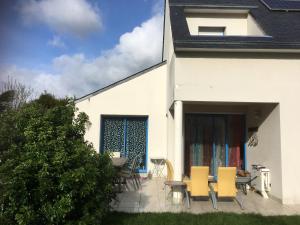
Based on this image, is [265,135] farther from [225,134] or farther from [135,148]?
[135,148]

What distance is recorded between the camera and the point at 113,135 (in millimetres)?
14977

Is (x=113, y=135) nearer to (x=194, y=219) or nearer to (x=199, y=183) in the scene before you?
(x=199, y=183)

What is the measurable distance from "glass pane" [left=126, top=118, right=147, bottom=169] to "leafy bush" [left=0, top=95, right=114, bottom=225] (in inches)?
321

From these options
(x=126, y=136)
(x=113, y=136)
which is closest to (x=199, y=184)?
(x=126, y=136)

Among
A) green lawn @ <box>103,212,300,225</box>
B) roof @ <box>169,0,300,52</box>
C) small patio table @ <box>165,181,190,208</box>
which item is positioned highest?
roof @ <box>169,0,300,52</box>

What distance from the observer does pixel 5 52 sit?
924 centimetres

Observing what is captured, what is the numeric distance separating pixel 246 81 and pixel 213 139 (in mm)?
4299

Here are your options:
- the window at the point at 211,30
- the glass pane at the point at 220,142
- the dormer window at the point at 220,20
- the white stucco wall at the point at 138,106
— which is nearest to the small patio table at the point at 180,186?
the glass pane at the point at 220,142

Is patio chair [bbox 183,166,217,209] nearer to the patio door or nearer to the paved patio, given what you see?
the paved patio

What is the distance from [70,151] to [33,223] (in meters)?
1.61

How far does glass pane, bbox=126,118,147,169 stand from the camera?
14.9 metres

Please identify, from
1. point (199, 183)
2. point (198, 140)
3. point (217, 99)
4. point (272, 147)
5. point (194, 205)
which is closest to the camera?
point (199, 183)

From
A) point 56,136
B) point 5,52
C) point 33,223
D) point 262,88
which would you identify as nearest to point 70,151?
point 56,136

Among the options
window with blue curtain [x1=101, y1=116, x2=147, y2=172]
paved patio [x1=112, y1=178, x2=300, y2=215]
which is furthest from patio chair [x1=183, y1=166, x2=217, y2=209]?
window with blue curtain [x1=101, y1=116, x2=147, y2=172]
